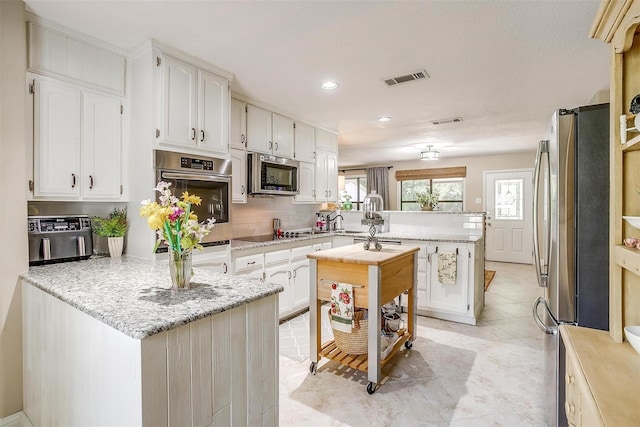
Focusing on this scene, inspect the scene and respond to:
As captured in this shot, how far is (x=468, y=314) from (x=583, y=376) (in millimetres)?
2765

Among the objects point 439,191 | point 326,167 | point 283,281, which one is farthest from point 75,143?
point 439,191

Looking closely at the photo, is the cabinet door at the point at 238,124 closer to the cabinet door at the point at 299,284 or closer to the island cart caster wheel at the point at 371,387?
the cabinet door at the point at 299,284

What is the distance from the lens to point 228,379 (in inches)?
51.3

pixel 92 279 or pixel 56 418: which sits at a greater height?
pixel 92 279

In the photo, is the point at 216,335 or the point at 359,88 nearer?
the point at 216,335

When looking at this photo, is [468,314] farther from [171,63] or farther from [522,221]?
[522,221]

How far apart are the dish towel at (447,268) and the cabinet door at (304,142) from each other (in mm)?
2044

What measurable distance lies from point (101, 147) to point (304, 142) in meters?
2.44

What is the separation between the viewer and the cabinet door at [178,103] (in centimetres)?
232

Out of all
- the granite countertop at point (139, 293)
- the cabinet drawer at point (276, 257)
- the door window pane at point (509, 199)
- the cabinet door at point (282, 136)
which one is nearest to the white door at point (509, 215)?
the door window pane at point (509, 199)

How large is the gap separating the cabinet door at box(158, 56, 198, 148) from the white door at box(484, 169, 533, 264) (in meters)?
6.69

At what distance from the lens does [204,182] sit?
2.61m

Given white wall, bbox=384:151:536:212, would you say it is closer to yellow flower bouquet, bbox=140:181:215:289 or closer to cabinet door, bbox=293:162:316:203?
cabinet door, bbox=293:162:316:203

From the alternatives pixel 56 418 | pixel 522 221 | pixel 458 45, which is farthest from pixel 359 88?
pixel 522 221
